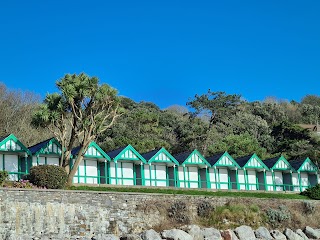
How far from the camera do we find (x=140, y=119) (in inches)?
2899

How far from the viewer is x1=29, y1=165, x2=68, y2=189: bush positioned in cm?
3694

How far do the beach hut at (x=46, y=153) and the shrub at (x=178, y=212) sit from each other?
37.4 feet

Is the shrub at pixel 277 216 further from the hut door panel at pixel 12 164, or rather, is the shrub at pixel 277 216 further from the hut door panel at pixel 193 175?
the hut door panel at pixel 12 164

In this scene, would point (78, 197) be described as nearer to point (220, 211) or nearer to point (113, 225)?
point (113, 225)

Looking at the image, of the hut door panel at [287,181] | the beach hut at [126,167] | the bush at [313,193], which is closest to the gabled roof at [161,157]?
the beach hut at [126,167]

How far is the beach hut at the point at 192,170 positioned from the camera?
49.6 meters

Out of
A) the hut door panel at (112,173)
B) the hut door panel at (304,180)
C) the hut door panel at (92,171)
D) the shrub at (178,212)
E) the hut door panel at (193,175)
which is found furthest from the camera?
the hut door panel at (304,180)

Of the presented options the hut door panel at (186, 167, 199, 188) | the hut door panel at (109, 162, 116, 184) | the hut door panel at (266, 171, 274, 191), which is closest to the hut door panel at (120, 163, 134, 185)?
the hut door panel at (109, 162, 116, 184)

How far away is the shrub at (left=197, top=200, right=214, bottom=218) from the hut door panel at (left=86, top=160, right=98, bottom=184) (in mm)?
10227

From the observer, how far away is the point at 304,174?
56.4 m

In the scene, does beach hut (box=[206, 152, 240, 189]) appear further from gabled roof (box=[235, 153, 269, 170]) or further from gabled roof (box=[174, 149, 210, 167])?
gabled roof (box=[174, 149, 210, 167])

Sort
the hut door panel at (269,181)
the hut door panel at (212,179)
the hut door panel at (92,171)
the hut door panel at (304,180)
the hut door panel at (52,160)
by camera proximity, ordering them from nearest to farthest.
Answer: the hut door panel at (52,160) < the hut door panel at (92,171) < the hut door panel at (212,179) < the hut door panel at (269,181) < the hut door panel at (304,180)

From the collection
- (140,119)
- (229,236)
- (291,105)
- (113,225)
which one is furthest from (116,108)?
(291,105)

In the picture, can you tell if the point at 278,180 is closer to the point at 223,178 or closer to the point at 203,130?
the point at 223,178
